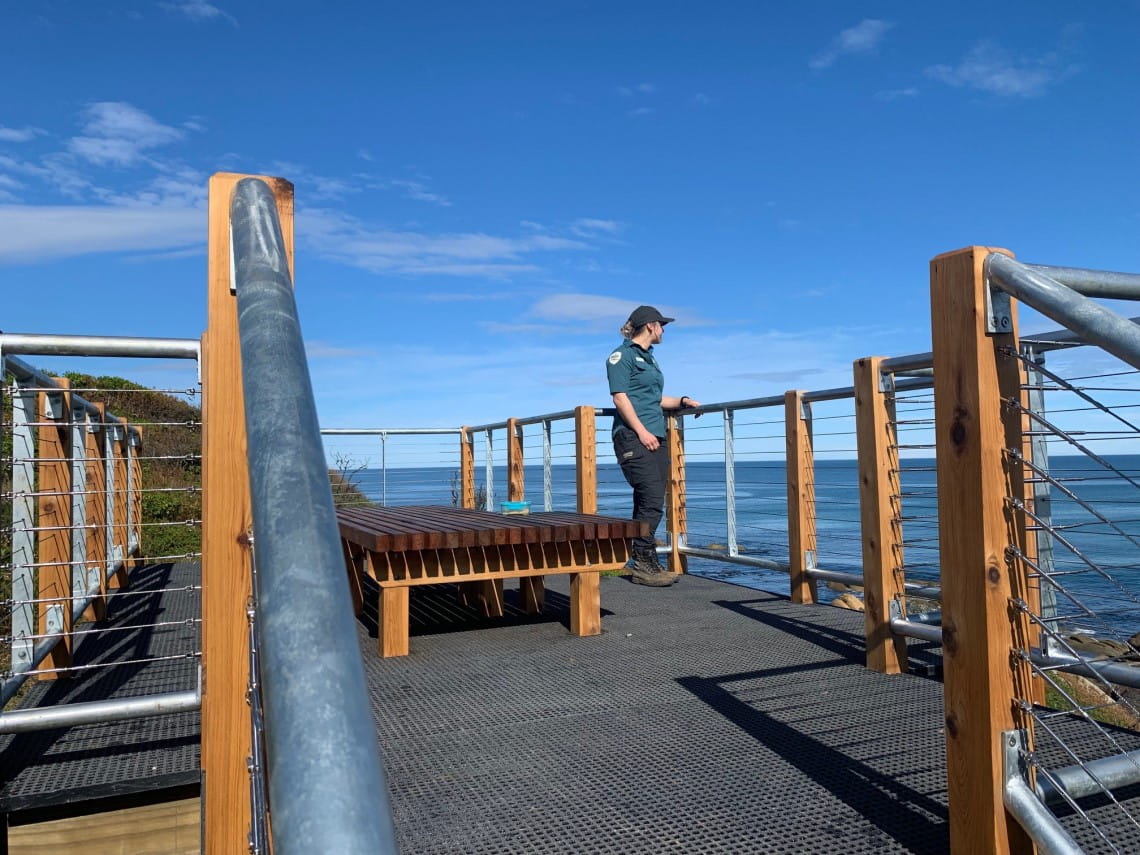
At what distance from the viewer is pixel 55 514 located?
3396 millimetres

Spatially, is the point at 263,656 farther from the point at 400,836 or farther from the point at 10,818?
the point at 10,818

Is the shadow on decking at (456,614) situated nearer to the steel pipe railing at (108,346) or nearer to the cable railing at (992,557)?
the steel pipe railing at (108,346)

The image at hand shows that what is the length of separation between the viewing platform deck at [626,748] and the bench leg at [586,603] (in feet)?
0.20

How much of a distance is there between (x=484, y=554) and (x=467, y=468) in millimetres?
4759

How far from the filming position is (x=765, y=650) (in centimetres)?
378

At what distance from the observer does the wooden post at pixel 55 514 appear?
336cm

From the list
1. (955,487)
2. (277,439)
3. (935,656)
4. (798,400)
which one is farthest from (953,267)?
(798,400)

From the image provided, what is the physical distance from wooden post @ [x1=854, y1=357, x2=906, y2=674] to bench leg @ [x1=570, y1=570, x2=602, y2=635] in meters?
1.26

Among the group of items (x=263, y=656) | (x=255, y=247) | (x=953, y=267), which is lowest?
(x=263, y=656)

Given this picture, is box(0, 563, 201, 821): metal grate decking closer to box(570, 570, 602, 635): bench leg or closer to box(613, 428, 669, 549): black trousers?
box(570, 570, 602, 635): bench leg

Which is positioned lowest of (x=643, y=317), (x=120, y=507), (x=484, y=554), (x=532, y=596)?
(x=532, y=596)

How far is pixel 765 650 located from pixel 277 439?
343 cm

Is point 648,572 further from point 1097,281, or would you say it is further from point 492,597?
point 1097,281

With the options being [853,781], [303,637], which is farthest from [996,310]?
[303,637]
